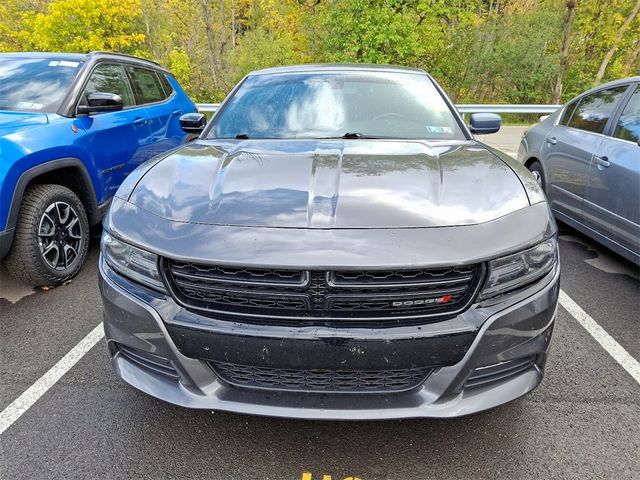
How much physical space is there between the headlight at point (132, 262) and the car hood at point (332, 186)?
0.18 metres

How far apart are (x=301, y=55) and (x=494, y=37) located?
9.35 meters

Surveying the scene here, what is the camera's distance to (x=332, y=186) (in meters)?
1.91

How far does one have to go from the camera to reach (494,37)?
1833 cm

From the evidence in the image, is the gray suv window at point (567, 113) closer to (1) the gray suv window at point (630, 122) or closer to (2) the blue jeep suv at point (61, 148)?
(1) the gray suv window at point (630, 122)

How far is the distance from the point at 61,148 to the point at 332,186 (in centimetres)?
264

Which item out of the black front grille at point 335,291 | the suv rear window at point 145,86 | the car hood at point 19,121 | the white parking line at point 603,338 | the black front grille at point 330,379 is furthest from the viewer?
the suv rear window at point 145,86

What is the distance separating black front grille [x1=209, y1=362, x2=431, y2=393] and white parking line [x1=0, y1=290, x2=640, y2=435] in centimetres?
128

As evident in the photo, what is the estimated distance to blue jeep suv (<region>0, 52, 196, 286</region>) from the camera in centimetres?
316

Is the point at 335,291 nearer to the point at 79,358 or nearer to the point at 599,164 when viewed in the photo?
the point at 79,358

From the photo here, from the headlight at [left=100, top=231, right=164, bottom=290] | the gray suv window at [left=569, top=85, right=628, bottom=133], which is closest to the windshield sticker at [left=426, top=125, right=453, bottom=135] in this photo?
the headlight at [left=100, top=231, right=164, bottom=290]

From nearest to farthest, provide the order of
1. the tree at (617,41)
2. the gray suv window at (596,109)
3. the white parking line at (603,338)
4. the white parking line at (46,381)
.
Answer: the white parking line at (46,381) → the white parking line at (603,338) → the gray suv window at (596,109) → the tree at (617,41)

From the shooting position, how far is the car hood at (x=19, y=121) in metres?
3.16

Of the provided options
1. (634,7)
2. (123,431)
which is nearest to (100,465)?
(123,431)

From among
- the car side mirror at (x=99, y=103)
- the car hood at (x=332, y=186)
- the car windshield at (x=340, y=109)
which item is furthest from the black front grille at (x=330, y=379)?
the car side mirror at (x=99, y=103)
